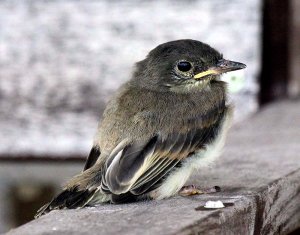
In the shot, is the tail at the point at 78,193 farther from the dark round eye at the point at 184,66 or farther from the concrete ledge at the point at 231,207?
the dark round eye at the point at 184,66

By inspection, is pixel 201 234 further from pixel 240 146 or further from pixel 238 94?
pixel 238 94

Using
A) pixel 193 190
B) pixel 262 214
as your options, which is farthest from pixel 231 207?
pixel 193 190

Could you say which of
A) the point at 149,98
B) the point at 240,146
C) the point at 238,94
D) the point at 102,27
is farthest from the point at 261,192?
the point at 102,27

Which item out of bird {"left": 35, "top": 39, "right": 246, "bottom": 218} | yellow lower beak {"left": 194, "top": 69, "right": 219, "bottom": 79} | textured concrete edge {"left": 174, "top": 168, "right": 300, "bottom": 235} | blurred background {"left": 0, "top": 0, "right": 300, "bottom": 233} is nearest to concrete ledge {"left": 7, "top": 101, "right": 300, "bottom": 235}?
textured concrete edge {"left": 174, "top": 168, "right": 300, "bottom": 235}

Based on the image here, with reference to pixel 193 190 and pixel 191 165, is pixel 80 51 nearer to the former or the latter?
pixel 191 165

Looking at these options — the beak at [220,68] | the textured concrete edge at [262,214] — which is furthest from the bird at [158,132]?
the textured concrete edge at [262,214]

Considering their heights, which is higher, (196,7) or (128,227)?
(196,7)
